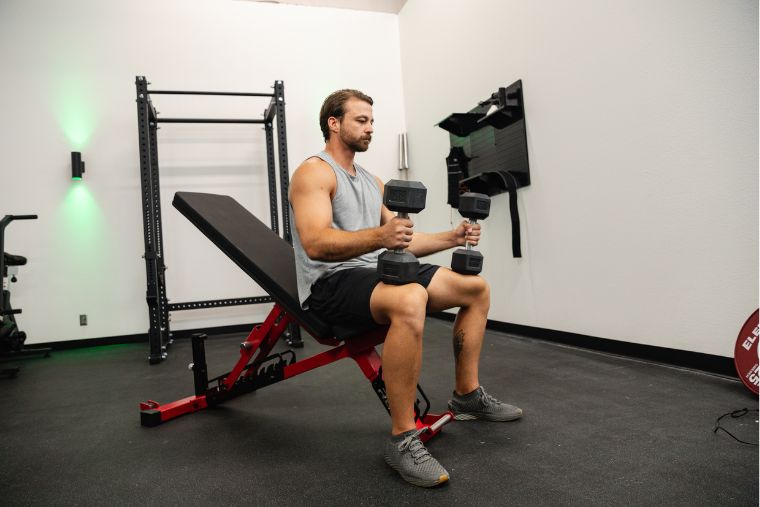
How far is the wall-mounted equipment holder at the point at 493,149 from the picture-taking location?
10.1ft

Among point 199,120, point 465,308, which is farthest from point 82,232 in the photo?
point 465,308

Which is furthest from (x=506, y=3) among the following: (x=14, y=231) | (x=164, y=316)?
(x=14, y=231)

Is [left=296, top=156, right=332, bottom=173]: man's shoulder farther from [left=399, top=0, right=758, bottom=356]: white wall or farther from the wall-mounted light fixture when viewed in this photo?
the wall-mounted light fixture

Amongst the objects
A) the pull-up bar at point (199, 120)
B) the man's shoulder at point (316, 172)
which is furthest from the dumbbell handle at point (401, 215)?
the pull-up bar at point (199, 120)

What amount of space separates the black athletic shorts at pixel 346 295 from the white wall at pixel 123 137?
2.74m

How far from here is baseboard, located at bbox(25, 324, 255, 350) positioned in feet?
12.3

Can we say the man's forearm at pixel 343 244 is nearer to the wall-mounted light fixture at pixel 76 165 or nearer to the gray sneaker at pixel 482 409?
the gray sneaker at pixel 482 409

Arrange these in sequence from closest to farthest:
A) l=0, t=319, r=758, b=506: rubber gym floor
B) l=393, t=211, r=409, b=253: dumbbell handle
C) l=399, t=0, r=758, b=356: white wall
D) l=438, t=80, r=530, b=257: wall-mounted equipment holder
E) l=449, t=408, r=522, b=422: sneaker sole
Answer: l=0, t=319, r=758, b=506: rubber gym floor → l=393, t=211, r=409, b=253: dumbbell handle → l=449, t=408, r=522, b=422: sneaker sole → l=399, t=0, r=758, b=356: white wall → l=438, t=80, r=530, b=257: wall-mounted equipment holder

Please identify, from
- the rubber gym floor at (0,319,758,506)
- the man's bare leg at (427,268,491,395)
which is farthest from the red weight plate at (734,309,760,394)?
the man's bare leg at (427,268,491,395)

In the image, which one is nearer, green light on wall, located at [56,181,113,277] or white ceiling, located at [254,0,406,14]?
green light on wall, located at [56,181,113,277]

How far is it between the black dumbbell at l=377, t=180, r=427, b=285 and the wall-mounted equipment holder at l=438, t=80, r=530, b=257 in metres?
1.94

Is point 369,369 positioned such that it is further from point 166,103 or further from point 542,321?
point 166,103

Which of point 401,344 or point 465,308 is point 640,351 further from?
point 401,344

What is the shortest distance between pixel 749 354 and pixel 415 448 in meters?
1.27
